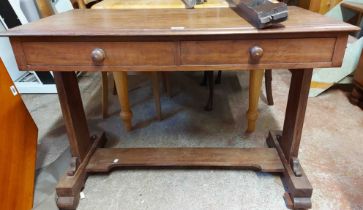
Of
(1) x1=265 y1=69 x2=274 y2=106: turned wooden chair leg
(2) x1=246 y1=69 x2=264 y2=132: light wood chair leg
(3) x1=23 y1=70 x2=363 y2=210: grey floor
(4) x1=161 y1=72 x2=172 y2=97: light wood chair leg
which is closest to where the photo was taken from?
(3) x1=23 y1=70 x2=363 y2=210: grey floor

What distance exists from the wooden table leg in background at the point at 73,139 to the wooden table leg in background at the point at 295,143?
911 mm

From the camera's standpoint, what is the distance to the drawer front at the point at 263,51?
797 mm

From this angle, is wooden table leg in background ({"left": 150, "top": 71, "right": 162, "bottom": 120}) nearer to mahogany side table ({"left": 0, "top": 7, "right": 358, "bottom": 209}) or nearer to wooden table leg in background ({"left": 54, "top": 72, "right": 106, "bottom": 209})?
wooden table leg in background ({"left": 54, "top": 72, "right": 106, "bottom": 209})

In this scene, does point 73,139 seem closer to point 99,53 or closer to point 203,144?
point 99,53

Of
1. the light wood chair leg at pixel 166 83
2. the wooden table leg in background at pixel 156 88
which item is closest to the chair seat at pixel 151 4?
the wooden table leg in background at pixel 156 88

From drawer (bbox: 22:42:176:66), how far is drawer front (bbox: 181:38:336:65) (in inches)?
3.0

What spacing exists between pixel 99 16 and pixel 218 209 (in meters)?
0.92

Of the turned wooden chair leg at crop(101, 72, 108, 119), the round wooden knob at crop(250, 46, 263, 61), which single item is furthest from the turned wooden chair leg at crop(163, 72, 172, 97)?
the round wooden knob at crop(250, 46, 263, 61)

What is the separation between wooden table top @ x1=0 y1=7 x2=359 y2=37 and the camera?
77 cm

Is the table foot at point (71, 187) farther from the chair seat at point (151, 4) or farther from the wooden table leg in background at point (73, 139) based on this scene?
the chair seat at point (151, 4)

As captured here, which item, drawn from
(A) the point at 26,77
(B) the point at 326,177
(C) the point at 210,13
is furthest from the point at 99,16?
(A) the point at 26,77

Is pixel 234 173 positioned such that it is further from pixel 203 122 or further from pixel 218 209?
pixel 203 122

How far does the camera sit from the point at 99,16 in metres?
1.02

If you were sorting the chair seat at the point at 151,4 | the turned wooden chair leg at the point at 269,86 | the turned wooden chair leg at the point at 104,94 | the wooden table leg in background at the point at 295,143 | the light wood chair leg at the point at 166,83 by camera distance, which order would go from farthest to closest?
1. the light wood chair leg at the point at 166,83
2. the turned wooden chair leg at the point at 269,86
3. the turned wooden chair leg at the point at 104,94
4. the chair seat at the point at 151,4
5. the wooden table leg in background at the point at 295,143
